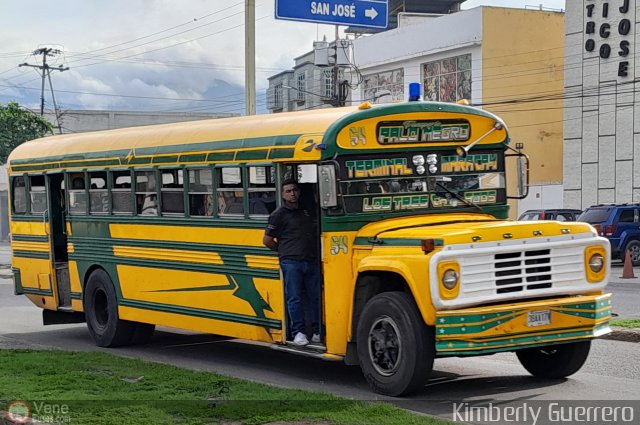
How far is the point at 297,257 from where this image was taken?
10883 mm

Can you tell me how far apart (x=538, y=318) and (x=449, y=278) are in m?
0.95

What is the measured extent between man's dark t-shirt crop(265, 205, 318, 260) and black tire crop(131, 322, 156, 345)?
169 inches

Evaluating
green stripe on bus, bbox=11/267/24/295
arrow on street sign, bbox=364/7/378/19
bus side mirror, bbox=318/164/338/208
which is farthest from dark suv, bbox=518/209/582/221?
bus side mirror, bbox=318/164/338/208

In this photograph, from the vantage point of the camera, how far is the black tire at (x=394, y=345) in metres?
9.39

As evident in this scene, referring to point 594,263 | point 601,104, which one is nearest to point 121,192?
point 594,263

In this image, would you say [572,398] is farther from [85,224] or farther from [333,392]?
[85,224]

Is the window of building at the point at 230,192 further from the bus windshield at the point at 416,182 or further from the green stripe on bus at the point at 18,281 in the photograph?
the green stripe on bus at the point at 18,281

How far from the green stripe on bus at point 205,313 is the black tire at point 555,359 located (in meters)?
2.54

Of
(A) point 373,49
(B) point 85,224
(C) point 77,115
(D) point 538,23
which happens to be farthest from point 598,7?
(C) point 77,115

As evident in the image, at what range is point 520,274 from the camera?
949 cm

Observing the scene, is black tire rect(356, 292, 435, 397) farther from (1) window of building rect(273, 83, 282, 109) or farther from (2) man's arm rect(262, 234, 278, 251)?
(1) window of building rect(273, 83, 282, 109)

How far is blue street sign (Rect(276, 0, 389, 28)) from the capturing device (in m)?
19.5

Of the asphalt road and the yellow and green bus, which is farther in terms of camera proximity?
the asphalt road

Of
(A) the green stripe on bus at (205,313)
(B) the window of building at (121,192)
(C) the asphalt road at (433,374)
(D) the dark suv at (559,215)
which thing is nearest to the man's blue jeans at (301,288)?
(A) the green stripe on bus at (205,313)
